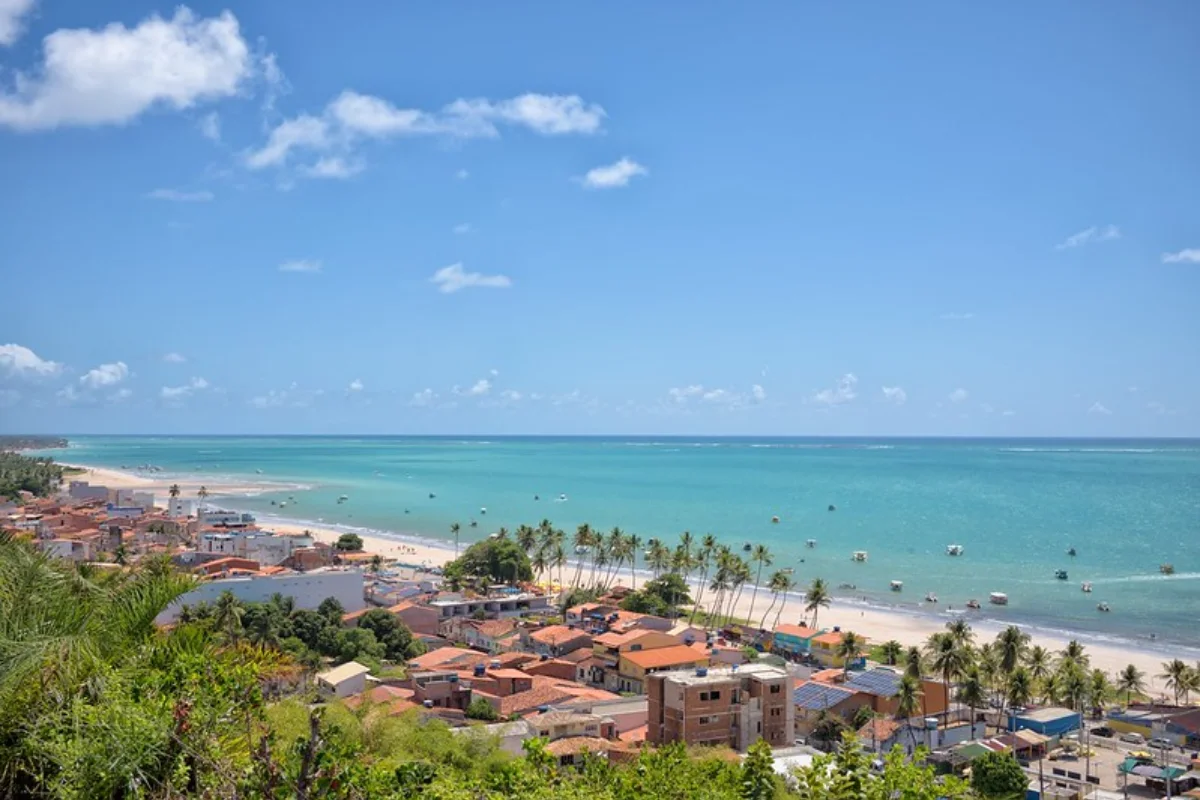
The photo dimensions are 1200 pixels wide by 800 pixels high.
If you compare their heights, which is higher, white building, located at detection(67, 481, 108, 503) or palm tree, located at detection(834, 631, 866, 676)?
white building, located at detection(67, 481, 108, 503)

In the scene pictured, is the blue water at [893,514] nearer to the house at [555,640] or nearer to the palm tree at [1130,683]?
the palm tree at [1130,683]

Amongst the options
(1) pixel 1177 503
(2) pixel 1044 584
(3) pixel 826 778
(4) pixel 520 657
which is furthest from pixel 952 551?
(3) pixel 826 778

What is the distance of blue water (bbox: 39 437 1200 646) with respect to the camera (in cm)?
5616

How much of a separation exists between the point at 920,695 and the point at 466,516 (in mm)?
64858

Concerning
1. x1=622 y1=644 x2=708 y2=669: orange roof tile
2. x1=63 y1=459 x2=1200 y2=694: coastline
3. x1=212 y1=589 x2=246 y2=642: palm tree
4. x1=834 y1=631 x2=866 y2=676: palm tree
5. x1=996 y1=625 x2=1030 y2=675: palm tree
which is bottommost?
x1=63 y1=459 x2=1200 y2=694: coastline

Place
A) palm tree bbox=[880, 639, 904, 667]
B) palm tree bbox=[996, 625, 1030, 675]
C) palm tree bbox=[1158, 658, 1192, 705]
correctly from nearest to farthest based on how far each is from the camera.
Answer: palm tree bbox=[1158, 658, 1192, 705]
palm tree bbox=[996, 625, 1030, 675]
palm tree bbox=[880, 639, 904, 667]

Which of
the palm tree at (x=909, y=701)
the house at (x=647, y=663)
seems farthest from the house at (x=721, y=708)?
the house at (x=647, y=663)

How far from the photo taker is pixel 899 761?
6301mm

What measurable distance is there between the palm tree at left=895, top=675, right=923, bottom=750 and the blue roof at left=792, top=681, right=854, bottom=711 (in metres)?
1.62

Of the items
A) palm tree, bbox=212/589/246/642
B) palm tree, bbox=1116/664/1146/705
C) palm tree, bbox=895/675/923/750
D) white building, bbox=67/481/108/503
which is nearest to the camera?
palm tree, bbox=895/675/923/750

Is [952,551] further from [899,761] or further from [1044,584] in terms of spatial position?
[899,761]

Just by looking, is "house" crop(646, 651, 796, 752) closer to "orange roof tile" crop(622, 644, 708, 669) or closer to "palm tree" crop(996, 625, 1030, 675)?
"orange roof tile" crop(622, 644, 708, 669)

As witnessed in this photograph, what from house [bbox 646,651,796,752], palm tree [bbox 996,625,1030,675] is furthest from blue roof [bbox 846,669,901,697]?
house [bbox 646,651,796,752]

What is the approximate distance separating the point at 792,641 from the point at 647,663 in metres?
10.6
